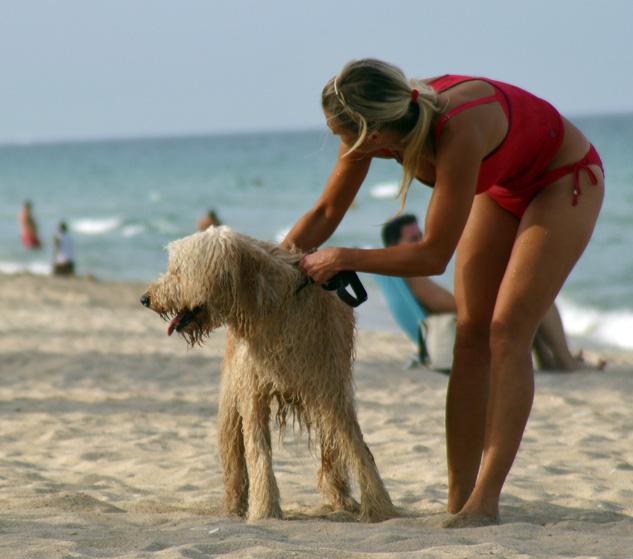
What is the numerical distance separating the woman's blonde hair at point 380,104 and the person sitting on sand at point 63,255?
17.1 m

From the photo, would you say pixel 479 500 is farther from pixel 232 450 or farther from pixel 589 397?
pixel 589 397

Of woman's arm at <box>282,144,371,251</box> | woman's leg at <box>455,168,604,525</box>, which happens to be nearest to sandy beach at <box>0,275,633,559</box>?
woman's leg at <box>455,168,604,525</box>


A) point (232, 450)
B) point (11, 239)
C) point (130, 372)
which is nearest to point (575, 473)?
point (232, 450)

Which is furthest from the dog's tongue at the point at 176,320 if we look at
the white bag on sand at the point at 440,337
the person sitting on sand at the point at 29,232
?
the person sitting on sand at the point at 29,232

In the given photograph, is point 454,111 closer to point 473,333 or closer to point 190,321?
point 473,333

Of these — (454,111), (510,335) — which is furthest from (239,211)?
(454,111)

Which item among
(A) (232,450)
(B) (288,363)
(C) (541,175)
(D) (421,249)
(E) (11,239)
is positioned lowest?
(E) (11,239)

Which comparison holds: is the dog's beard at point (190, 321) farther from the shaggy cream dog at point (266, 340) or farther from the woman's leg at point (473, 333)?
the woman's leg at point (473, 333)

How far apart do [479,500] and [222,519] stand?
1077mm

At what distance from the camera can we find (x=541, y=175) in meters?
4.26

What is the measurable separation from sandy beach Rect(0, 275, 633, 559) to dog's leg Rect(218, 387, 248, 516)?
6.7 inches

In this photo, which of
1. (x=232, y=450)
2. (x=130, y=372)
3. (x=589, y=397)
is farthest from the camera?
(x=130, y=372)

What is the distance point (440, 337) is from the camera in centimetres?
928

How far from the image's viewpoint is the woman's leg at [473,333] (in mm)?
4457
